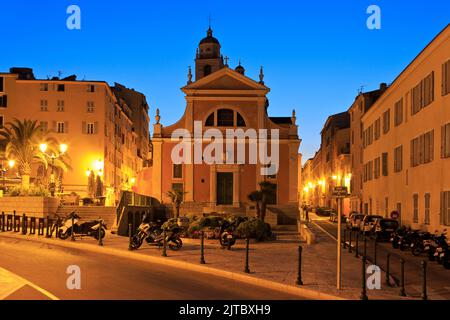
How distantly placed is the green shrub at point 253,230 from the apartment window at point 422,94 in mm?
10935

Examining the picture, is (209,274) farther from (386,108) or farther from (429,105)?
(386,108)

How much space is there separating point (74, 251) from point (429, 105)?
1936 centimetres

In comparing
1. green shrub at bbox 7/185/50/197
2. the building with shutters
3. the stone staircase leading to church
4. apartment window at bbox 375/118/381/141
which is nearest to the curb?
the stone staircase leading to church

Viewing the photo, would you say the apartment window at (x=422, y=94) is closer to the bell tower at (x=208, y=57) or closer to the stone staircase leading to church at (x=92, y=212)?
the stone staircase leading to church at (x=92, y=212)

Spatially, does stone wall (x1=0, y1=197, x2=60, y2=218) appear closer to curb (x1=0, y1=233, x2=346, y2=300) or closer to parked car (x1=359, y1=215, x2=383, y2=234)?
curb (x1=0, y1=233, x2=346, y2=300)

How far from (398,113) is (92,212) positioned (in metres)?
21.2

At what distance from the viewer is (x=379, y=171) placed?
150 feet

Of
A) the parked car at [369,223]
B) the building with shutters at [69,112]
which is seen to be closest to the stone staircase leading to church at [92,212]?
the parked car at [369,223]

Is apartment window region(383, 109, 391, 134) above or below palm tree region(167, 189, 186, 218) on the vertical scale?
above

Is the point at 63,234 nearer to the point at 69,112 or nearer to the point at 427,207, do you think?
the point at 427,207

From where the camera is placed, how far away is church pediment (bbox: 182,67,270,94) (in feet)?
172

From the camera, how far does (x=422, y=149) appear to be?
105ft

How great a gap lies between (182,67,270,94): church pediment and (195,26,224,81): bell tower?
904 inches
